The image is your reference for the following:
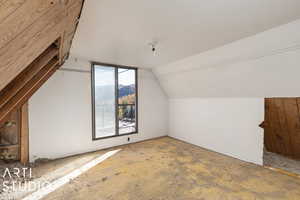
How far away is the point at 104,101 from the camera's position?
387 cm

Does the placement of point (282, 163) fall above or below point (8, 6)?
below

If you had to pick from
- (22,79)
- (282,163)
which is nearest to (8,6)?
(22,79)

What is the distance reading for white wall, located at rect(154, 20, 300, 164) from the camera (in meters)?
2.11

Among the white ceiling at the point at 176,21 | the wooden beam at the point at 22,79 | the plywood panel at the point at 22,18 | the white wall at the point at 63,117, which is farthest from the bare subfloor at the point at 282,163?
the wooden beam at the point at 22,79

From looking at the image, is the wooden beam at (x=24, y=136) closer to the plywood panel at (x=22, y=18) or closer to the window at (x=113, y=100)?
the window at (x=113, y=100)

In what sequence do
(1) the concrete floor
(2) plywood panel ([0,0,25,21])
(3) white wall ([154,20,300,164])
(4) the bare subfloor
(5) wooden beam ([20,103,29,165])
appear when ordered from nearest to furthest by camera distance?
(2) plywood panel ([0,0,25,21]), (1) the concrete floor, (3) white wall ([154,20,300,164]), (4) the bare subfloor, (5) wooden beam ([20,103,29,165])

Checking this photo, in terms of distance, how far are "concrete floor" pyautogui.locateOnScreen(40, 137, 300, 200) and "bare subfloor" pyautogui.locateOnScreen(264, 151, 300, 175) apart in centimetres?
36

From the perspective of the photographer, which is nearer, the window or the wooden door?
the wooden door

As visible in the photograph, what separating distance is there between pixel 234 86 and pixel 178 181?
2220 mm

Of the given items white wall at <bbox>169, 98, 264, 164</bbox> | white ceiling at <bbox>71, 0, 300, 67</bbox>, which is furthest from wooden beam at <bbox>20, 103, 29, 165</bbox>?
white wall at <bbox>169, 98, 264, 164</bbox>

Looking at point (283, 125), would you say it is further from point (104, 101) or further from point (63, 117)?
point (63, 117)

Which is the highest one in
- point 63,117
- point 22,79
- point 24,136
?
point 22,79

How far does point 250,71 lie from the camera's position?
2541 mm

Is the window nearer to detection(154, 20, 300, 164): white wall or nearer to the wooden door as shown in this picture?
detection(154, 20, 300, 164): white wall
